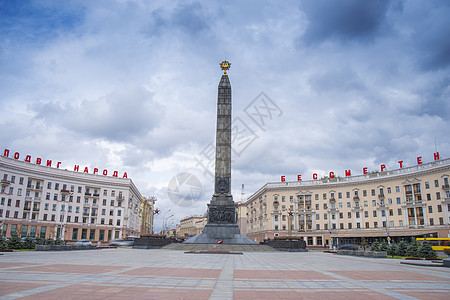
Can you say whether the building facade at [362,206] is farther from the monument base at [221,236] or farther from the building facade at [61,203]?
the building facade at [61,203]

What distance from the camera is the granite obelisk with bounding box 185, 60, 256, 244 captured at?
33312 mm

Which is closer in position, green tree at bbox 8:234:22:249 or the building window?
green tree at bbox 8:234:22:249

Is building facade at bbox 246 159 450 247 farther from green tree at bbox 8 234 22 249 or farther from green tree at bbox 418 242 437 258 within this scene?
green tree at bbox 8 234 22 249

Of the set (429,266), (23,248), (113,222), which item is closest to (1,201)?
(113,222)

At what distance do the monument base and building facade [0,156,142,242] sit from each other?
34960 millimetres

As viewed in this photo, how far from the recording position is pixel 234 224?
1353 inches

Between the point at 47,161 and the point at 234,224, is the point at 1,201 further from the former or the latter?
the point at 234,224

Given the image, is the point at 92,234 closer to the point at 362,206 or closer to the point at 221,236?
the point at 221,236

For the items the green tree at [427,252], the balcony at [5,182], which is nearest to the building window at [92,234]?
the balcony at [5,182]

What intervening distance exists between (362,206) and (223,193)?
38.4 meters

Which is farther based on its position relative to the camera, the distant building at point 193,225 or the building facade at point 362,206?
the distant building at point 193,225

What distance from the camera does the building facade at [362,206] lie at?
2041 inches

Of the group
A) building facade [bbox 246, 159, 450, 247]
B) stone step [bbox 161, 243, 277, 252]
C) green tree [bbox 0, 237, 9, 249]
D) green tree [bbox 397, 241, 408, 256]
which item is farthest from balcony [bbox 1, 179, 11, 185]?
green tree [bbox 397, 241, 408, 256]

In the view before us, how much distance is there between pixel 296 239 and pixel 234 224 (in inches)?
261
